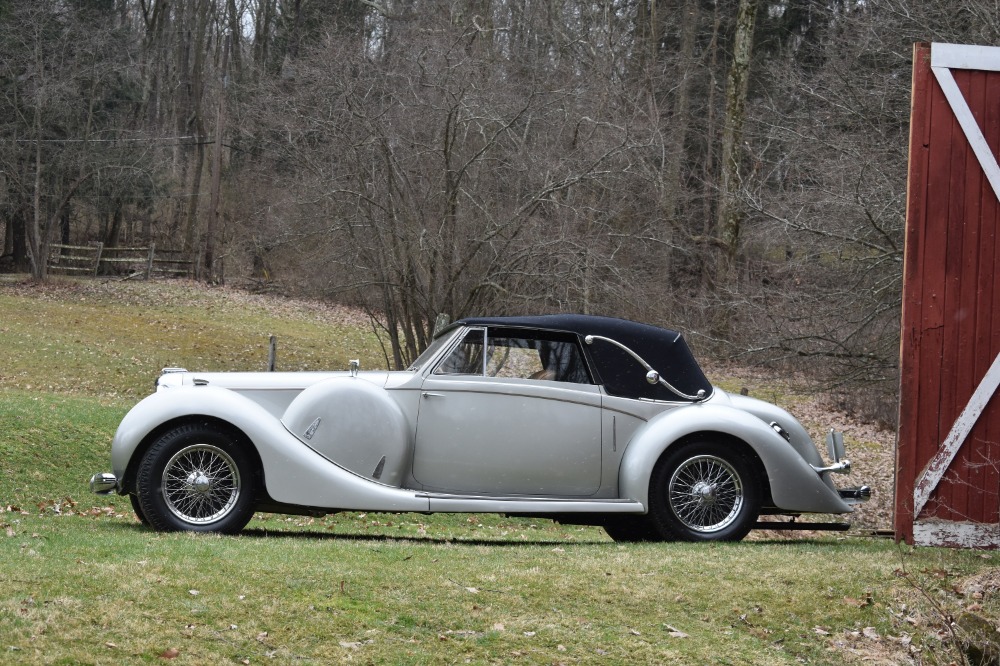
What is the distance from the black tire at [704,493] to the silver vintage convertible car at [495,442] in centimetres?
1

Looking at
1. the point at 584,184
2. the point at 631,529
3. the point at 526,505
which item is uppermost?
the point at 584,184

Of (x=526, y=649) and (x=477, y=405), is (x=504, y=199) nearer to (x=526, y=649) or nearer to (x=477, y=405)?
(x=477, y=405)

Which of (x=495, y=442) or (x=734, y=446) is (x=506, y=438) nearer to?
(x=495, y=442)

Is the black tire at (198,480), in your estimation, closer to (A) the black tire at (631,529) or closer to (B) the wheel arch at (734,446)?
(A) the black tire at (631,529)

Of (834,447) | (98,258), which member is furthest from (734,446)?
(98,258)

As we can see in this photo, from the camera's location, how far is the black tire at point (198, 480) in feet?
27.1

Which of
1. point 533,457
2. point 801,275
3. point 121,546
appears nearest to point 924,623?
point 533,457

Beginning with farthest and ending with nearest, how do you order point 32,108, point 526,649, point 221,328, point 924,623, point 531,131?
point 32,108, point 221,328, point 531,131, point 924,623, point 526,649

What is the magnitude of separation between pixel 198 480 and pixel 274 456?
1.87ft

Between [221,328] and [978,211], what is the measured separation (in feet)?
88.9

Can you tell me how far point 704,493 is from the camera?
8.88 metres

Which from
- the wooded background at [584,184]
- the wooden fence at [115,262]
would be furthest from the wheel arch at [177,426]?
the wooden fence at [115,262]

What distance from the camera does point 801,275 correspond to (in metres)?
17.9

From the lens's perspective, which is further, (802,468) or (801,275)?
(801,275)
